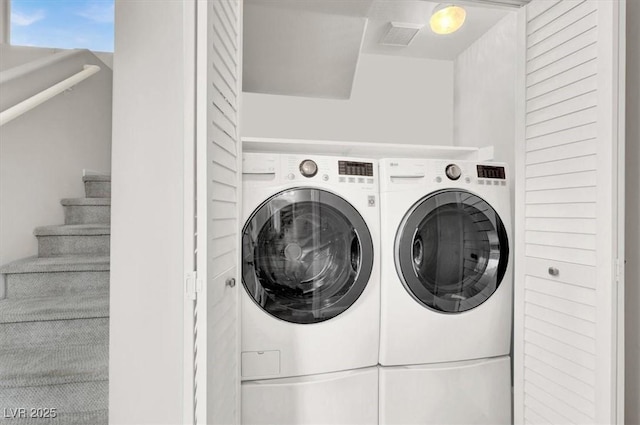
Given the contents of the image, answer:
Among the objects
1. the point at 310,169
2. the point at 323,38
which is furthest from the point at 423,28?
the point at 310,169

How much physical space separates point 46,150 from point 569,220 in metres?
2.61

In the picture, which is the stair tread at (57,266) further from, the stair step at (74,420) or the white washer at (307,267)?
the white washer at (307,267)

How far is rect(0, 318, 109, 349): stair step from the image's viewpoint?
4.61ft

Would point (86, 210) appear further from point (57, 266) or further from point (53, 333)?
point (53, 333)

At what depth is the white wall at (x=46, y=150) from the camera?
182 centimetres

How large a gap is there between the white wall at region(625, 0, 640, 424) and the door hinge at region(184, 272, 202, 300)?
1.57 meters

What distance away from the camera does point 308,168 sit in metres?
1.54

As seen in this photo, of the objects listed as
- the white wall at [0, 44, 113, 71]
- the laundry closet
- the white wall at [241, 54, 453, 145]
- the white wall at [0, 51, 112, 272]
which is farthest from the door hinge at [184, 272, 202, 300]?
the white wall at [0, 44, 113, 71]

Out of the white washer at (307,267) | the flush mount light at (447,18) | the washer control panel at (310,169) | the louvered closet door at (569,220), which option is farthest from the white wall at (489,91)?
the white washer at (307,267)

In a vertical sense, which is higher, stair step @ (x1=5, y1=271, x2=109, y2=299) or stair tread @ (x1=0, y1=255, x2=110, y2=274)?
stair tread @ (x1=0, y1=255, x2=110, y2=274)

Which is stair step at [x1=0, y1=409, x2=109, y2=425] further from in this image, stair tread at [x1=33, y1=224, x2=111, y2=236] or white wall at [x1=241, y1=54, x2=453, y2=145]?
white wall at [x1=241, y1=54, x2=453, y2=145]

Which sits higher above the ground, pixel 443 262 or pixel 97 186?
pixel 97 186

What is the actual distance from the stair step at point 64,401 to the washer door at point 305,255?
0.64m

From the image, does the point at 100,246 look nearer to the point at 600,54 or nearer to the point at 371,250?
the point at 371,250
